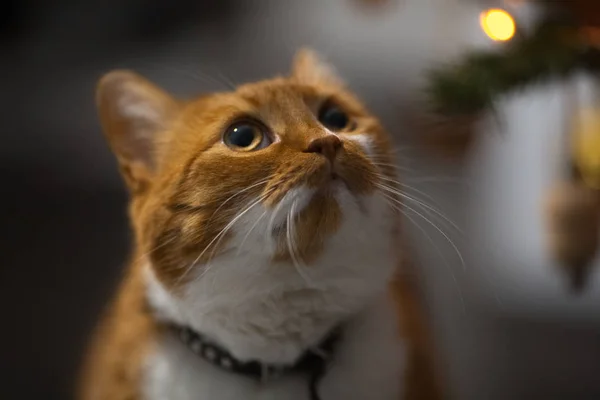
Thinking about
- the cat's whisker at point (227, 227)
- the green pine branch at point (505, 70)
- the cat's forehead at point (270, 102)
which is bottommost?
the cat's whisker at point (227, 227)

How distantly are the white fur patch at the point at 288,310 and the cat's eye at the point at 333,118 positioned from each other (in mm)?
124

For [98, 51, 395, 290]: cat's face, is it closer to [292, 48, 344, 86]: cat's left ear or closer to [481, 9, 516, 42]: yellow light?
[292, 48, 344, 86]: cat's left ear

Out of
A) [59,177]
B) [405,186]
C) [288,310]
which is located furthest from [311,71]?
[59,177]

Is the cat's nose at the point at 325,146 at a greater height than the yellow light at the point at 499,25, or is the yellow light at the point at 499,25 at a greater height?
the yellow light at the point at 499,25

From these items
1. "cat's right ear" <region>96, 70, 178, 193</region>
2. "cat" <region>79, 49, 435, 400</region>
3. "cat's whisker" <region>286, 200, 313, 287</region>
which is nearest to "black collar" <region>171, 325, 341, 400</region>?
"cat" <region>79, 49, 435, 400</region>

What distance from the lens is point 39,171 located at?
1006 mm

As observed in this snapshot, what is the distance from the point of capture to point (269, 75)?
925mm

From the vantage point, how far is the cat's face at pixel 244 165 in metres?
0.65

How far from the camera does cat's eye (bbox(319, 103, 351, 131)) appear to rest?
30.3 inches

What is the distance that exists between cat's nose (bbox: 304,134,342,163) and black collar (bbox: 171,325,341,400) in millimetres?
234

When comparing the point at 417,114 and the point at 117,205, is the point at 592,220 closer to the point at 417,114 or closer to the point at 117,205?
the point at 417,114

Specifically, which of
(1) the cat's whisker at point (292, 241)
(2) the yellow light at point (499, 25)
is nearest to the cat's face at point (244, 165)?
(1) the cat's whisker at point (292, 241)

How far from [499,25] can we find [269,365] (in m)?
0.59

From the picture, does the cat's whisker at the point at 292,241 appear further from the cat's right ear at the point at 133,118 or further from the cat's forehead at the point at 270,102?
the cat's right ear at the point at 133,118
